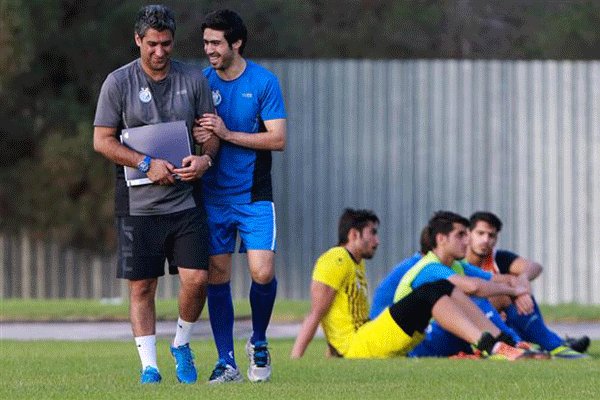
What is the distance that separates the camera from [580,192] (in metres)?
23.5

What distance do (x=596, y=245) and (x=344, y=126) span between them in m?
3.51

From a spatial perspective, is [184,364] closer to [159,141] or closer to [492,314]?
[159,141]

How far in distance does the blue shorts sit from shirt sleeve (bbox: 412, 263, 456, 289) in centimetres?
322

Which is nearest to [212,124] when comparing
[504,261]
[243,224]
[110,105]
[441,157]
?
[110,105]

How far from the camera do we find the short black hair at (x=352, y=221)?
→ 13469 mm

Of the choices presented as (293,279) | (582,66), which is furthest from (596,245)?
(293,279)

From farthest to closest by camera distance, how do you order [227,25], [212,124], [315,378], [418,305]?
1. [418,305]
2. [315,378]
3. [227,25]
4. [212,124]

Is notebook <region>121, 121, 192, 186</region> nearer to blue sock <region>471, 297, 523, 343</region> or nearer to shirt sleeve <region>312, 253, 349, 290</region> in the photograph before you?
shirt sleeve <region>312, 253, 349, 290</region>

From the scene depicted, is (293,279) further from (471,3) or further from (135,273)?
(135,273)

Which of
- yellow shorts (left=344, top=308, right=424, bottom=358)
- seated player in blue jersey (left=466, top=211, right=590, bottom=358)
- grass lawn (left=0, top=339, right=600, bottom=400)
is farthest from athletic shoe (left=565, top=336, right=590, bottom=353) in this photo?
yellow shorts (left=344, top=308, right=424, bottom=358)

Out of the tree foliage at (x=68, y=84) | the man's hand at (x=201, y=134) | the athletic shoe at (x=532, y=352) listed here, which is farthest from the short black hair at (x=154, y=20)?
the tree foliage at (x=68, y=84)

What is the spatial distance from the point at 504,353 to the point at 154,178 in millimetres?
3798

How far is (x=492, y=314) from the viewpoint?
13.5m

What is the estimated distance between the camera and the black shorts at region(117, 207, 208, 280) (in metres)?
10.0
